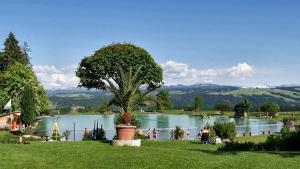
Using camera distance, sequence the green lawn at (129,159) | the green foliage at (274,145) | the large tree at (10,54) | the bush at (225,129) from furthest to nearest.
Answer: the large tree at (10,54) → the bush at (225,129) → the green foliage at (274,145) → the green lawn at (129,159)

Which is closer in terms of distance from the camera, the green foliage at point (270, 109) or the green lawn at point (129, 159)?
the green lawn at point (129, 159)

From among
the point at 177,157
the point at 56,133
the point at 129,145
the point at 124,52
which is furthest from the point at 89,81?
the point at 177,157

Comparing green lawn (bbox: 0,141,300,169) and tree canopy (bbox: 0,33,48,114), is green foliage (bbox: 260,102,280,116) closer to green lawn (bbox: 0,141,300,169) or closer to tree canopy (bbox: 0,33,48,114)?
tree canopy (bbox: 0,33,48,114)

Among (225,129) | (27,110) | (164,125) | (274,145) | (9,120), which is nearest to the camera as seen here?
(274,145)

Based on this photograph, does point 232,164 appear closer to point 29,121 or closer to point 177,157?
point 177,157

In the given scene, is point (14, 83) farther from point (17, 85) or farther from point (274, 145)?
point (274, 145)

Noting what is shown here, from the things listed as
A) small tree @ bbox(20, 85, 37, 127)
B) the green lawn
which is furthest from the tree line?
the green lawn

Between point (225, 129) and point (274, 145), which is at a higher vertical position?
point (225, 129)

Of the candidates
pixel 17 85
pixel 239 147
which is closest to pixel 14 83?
pixel 17 85

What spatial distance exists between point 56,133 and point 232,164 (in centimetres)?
2591

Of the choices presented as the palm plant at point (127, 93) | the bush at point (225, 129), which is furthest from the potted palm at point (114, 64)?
the palm plant at point (127, 93)

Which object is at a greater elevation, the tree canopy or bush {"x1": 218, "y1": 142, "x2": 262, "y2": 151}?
the tree canopy

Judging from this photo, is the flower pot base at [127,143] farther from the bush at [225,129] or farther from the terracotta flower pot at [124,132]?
the bush at [225,129]

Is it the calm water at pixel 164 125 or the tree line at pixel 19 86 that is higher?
the tree line at pixel 19 86
